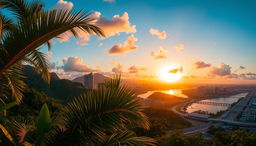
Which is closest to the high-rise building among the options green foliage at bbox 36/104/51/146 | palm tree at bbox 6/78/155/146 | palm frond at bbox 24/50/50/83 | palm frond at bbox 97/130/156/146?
palm frond at bbox 24/50/50/83

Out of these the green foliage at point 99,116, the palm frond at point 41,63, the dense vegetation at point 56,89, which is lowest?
the dense vegetation at point 56,89

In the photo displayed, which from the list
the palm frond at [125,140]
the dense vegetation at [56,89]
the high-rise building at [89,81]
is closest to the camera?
the palm frond at [125,140]

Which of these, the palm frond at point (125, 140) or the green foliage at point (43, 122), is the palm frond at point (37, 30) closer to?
the green foliage at point (43, 122)

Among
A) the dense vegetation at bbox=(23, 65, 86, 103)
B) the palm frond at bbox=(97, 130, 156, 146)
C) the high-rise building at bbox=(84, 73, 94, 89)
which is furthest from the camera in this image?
the high-rise building at bbox=(84, 73, 94, 89)

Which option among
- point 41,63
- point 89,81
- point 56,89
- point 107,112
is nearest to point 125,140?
point 107,112

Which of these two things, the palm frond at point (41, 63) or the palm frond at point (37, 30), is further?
the palm frond at point (41, 63)

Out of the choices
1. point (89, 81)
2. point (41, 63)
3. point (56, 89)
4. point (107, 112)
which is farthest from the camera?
point (89, 81)

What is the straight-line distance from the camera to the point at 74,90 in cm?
4522

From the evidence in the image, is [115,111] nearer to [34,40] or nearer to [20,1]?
[34,40]

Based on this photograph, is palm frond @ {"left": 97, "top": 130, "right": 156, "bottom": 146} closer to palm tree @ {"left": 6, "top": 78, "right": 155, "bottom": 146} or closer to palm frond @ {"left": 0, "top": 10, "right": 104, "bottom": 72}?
palm tree @ {"left": 6, "top": 78, "right": 155, "bottom": 146}

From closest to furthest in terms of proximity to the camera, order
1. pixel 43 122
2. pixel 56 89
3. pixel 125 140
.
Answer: pixel 43 122
pixel 125 140
pixel 56 89

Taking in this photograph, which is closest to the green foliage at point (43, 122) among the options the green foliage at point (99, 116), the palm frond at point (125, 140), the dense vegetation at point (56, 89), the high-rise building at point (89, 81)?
the green foliage at point (99, 116)

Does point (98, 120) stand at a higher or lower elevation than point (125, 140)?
higher

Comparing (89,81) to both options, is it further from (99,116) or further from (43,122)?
(43,122)
